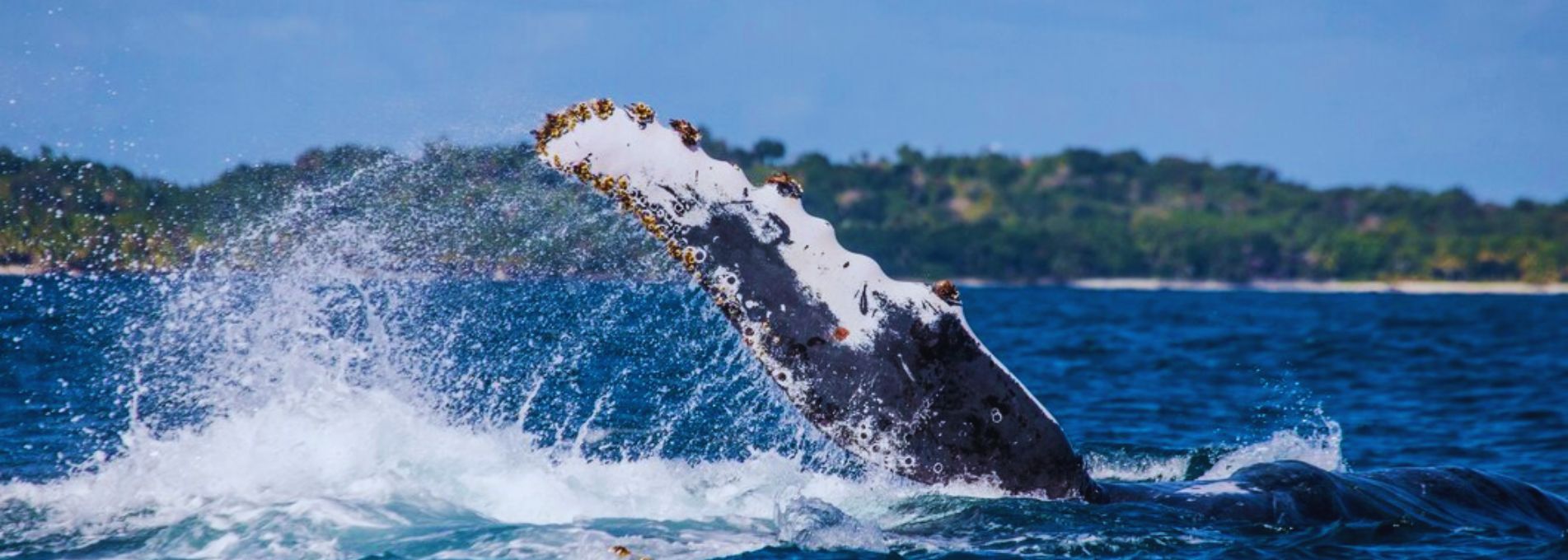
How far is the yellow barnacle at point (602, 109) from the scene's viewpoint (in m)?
7.67

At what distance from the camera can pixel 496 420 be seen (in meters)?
10.8

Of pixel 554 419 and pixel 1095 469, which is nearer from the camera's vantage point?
pixel 1095 469

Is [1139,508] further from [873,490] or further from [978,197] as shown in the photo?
[978,197]

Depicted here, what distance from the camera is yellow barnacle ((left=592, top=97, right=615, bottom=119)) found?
7.67 metres

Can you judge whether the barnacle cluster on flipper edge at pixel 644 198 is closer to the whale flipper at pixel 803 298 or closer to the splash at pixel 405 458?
the whale flipper at pixel 803 298

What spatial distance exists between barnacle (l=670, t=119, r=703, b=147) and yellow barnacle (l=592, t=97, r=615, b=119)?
25 centimetres

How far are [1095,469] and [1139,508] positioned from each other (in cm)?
279

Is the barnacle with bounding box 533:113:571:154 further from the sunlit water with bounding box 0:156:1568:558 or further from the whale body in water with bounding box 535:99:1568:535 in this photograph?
the sunlit water with bounding box 0:156:1568:558

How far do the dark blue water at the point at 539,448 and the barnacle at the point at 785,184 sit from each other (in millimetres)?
969

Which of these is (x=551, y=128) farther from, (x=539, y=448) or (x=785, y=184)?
(x=539, y=448)

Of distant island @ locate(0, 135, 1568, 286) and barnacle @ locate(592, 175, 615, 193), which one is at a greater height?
distant island @ locate(0, 135, 1568, 286)

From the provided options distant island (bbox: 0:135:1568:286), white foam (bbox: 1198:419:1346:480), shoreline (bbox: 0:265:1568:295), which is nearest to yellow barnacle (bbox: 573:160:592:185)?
white foam (bbox: 1198:419:1346:480)

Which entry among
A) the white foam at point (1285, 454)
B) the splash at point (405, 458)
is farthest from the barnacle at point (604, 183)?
the white foam at point (1285, 454)

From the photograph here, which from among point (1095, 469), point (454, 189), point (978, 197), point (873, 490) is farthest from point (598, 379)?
point (978, 197)
